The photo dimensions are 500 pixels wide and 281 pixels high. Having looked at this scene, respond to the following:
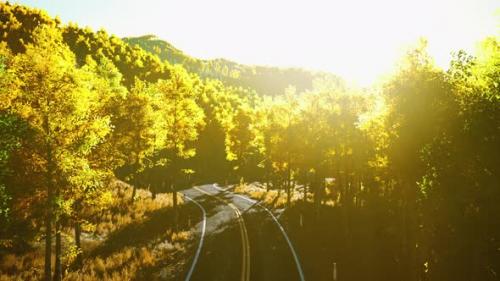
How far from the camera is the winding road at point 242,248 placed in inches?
822

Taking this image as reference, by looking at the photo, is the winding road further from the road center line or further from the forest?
the forest

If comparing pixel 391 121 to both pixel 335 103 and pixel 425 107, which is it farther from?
pixel 335 103

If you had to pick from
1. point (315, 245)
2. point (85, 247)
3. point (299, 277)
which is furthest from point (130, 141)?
point (299, 277)

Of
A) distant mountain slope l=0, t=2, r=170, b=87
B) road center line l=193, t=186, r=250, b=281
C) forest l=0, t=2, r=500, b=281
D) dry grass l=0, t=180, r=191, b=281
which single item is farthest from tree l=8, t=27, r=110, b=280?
distant mountain slope l=0, t=2, r=170, b=87

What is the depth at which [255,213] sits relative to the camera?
125 ft

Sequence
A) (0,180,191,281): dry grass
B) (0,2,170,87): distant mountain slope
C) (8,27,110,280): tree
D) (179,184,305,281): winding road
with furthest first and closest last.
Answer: (0,2,170,87): distant mountain slope, (179,184,305,281): winding road, (0,180,191,281): dry grass, (8,27,110,280): tree

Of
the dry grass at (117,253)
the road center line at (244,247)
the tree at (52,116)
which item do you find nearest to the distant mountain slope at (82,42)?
the dry grass at (117,253)

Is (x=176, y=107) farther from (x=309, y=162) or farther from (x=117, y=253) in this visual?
(x=309, y=162)

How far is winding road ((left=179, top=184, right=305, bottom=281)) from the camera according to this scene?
822 inches

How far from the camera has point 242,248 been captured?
2570 cm

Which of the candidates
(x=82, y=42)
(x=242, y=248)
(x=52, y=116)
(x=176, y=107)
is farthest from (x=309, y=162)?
(x=82, y=42)

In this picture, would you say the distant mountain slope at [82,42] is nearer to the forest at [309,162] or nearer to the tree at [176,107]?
the tree at [176,107]

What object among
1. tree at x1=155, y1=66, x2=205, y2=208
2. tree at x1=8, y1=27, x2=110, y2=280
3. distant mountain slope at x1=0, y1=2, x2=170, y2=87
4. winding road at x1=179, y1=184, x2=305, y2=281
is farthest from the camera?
distant mountain slope at x1=0, y1=2, x2=170, y2=87

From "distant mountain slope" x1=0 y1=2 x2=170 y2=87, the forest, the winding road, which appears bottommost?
the winding road
